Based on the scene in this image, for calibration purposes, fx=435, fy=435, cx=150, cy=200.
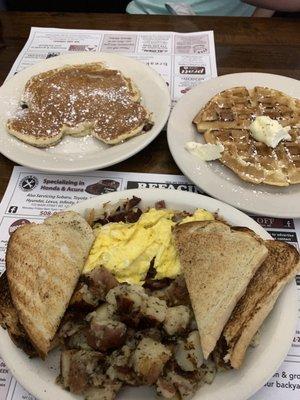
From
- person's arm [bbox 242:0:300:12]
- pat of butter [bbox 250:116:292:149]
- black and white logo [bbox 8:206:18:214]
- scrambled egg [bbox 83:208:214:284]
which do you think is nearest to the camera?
scrambled egg [bbox 83:208:214:284]

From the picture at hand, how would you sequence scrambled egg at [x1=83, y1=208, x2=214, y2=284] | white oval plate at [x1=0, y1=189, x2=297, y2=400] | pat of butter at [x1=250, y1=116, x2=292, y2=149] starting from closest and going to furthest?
→ white oval plate at [x1=0, y1=189, x2=297, y2=400], scrambled egg at [x1=83, y1=208, x2=214, y2=284], pat of butter at [x1=250, y1=116, x2=292, y2=149]

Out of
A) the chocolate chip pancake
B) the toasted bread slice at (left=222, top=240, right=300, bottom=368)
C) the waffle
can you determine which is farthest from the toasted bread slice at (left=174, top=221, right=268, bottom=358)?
the chocolate chip pancake

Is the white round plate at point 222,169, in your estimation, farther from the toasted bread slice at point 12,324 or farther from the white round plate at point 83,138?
the toasted bread slice at point 12,324

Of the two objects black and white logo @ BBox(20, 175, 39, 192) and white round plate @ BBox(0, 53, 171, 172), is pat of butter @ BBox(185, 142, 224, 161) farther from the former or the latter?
black and white logo @ BBox(20, 175, 39, 192)

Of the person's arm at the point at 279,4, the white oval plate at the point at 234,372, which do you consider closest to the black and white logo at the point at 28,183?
the white oval plate at the point at 234,372

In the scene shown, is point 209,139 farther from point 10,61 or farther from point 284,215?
point 10,61

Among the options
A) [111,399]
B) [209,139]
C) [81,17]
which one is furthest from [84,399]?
[81,17]

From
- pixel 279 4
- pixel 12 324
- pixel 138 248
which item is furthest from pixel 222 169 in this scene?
pixel 279 4

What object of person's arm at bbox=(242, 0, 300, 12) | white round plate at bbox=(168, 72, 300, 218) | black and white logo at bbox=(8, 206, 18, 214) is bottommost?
black and white logo at bbox=(8, 206, 18, 214)
